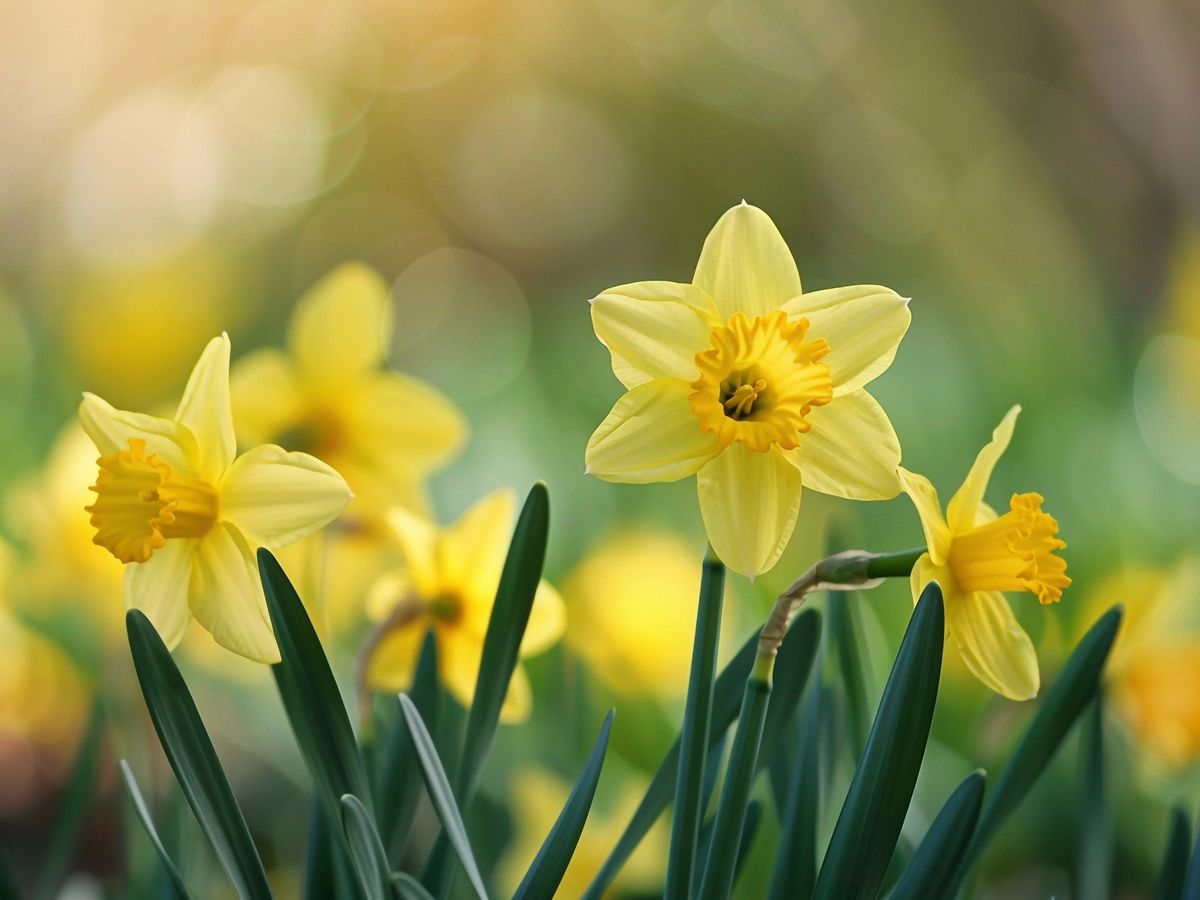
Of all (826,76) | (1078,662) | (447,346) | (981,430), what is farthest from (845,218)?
(1078,662)

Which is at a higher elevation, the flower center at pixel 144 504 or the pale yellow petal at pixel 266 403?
the pale yellow petal at pixel 266 403

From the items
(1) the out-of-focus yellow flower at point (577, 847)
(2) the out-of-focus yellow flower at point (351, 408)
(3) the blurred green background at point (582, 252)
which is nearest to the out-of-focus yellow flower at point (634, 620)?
(3) the blurred green background at point (582, 252)

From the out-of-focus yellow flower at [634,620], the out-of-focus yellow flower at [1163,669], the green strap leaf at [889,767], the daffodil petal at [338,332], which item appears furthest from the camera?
the out-of-focus yellow flower at [634,620]

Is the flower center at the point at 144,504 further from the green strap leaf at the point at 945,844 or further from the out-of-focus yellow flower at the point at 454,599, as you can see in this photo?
the green strap leaf at the point at 945,844

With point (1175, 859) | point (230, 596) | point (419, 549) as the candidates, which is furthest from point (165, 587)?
point (1175, 859)

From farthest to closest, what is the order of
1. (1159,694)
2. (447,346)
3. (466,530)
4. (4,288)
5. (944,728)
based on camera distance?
1. (4,288)
2. (447,346)
3. (944,728)
4. (1159,694)
5. (466,530)

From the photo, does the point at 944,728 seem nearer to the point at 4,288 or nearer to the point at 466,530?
the point at 466,530

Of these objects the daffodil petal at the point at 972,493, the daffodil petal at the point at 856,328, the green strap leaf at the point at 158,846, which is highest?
the daffodil petal at the point at 856,328

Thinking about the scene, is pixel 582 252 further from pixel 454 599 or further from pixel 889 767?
pixel 889 767
